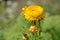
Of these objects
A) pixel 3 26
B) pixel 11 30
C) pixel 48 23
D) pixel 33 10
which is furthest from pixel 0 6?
pixel 33 10

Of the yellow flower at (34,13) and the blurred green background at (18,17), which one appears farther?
the blurred green background at (18,17)

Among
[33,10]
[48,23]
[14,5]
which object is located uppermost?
[14,5]

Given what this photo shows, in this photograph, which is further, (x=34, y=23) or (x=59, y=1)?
(x=59, y=1)

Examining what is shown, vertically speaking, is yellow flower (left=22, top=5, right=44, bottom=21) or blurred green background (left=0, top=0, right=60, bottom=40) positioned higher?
blurred green background (left=0, top=0, right=60, bottom=40)

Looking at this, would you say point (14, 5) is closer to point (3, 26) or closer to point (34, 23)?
point (3, 26)

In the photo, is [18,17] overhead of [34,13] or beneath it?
overhead

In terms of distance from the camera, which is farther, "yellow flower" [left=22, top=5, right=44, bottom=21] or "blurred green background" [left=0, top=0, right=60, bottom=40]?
"blurred green background" [left=0, top=0, right=60, bottom=40]

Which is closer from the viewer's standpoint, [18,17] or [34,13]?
[34,13]

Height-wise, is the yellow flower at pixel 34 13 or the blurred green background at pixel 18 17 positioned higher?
the blurred green background at pixel 18 17
